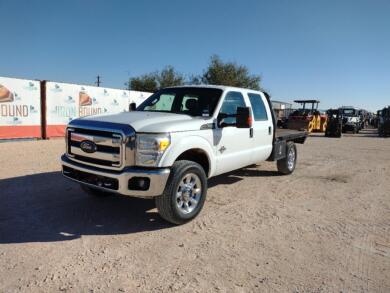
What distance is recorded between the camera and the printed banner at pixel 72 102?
14.8 metres

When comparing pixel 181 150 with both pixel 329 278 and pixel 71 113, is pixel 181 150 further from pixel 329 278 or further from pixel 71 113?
pixel 71 113

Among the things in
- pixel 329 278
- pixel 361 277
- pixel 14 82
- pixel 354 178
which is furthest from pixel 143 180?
pixel 14 82

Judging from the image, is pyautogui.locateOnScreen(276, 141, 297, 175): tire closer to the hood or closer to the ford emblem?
the hood

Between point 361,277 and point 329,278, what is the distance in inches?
12.9

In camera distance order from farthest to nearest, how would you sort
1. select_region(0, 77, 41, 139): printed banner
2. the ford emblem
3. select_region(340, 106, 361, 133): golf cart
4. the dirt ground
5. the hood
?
1. select_region(340, 106, 361, 133): golf cart
2. select_region(0, 77, 41, 139): printed banner
3. the ford emblem
4. the hood
5. the dirt ground

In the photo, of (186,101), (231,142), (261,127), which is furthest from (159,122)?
(261,127)

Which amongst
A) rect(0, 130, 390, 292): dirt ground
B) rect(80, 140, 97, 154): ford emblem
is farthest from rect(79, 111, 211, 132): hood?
rect(0, 130, 390, 292): dirt ground

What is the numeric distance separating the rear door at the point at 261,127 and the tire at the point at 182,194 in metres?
1.89

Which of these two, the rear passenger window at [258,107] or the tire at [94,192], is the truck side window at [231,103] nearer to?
the rear passenger window at [258,107]

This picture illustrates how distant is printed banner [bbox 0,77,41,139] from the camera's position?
511 inches

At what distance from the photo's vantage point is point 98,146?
14.1 feet

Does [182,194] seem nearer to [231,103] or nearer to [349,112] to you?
[231,103]

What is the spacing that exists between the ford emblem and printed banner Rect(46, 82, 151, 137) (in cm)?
1040

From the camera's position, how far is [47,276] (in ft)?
10.3
